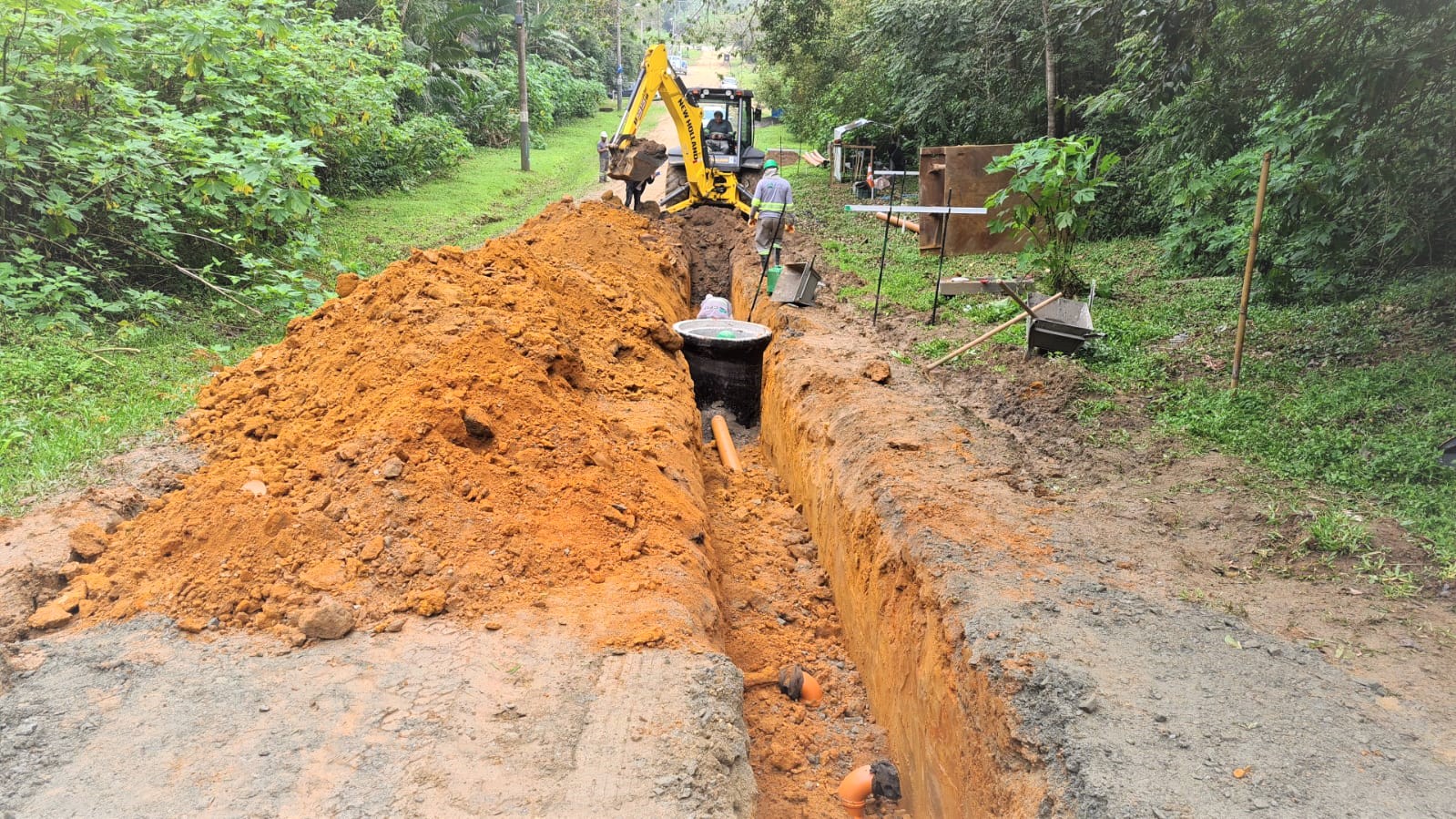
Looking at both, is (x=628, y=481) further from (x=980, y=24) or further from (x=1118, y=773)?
(x=980, y=24)

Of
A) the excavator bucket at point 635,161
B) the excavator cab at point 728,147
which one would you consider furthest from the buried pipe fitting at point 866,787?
the excavator cab at point 728,147

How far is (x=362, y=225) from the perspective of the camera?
14.8 meters

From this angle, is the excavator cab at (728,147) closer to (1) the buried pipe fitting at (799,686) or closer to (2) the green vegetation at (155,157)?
(2) the green vegetation at (155,157)

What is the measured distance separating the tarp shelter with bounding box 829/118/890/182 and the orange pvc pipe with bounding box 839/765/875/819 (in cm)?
1979

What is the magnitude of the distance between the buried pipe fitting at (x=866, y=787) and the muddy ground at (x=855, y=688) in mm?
74

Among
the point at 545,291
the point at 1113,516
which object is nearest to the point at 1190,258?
the point at 1113,516

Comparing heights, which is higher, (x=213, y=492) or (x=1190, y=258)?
(x=1190, y=258)

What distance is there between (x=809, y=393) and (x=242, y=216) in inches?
→ 269

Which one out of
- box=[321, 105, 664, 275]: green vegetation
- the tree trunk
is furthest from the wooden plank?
box=[321, 105, 664, 275]: green vegetation

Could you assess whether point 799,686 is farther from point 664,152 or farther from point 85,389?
point 664,152

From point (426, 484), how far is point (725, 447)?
4.48m

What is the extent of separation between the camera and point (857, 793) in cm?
443

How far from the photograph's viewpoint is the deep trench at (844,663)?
3.87 meters

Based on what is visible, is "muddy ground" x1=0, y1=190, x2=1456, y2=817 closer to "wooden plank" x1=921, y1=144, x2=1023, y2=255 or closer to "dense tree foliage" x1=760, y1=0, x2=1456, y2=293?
"dense tree foliage" x1=760, y1=0, x2=1456, y2=293
